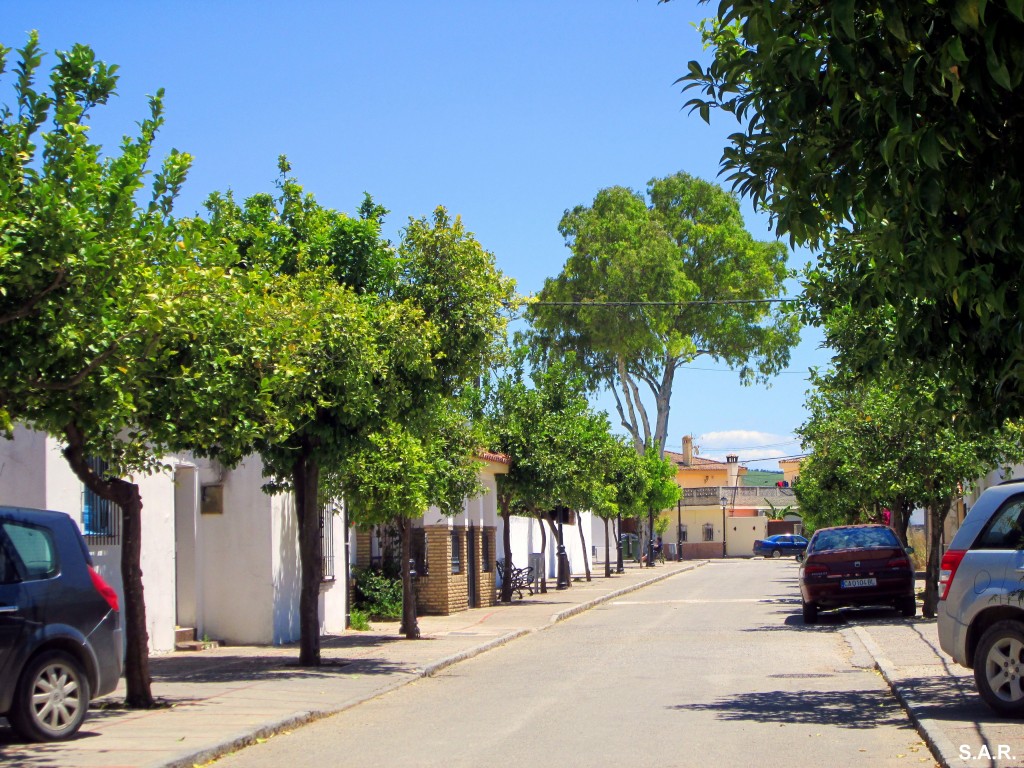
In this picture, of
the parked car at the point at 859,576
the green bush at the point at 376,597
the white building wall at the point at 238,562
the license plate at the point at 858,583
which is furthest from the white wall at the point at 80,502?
the license plate at the point at 858,583

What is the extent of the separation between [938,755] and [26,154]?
7796mm

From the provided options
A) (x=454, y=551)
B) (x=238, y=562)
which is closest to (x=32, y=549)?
(x=238, y=562)

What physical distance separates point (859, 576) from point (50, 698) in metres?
16.0

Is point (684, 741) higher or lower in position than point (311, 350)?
lower

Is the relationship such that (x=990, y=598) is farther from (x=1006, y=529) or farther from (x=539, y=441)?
(x=539, y=441)

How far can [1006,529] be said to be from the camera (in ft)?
33.2

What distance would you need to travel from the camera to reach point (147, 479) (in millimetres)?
16266

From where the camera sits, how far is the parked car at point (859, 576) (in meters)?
21.8

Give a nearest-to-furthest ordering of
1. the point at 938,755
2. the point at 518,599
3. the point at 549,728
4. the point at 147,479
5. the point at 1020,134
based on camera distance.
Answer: the point at 1020,134, the point at 938,755, the point at 549,728, the point at 147,479, the point at 518,599

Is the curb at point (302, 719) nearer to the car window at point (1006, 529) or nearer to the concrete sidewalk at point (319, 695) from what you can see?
the concrete sidewalk at point (319, 695)

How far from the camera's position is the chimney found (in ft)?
361

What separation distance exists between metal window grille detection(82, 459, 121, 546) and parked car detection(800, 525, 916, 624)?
12.7 metres

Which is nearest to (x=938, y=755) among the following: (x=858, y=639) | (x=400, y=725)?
(x=400, y=725)

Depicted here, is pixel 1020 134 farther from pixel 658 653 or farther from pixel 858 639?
pixel 858 639
